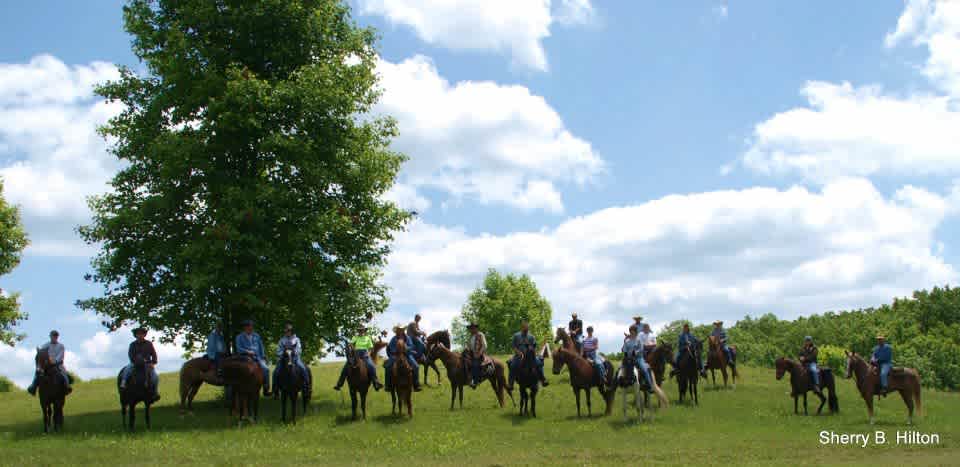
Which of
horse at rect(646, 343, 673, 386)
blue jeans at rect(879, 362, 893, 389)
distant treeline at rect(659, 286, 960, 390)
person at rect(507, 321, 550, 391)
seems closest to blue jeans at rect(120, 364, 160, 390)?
person at rect(507, 321, 550, 391)

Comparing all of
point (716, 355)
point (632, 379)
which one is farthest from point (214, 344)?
point (716, 355)

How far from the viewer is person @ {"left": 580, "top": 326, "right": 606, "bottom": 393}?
28141 millimetres

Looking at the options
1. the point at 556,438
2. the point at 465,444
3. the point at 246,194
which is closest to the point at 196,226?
the point at 246,194

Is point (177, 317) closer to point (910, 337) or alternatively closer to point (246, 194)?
point (246, 194)

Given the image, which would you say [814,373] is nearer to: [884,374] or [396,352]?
[884,374]

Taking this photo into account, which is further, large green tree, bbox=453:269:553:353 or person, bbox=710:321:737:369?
large green tree, bbox=453:269:553:353

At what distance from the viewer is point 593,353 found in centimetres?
2958

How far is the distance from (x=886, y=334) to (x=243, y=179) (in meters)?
78.3

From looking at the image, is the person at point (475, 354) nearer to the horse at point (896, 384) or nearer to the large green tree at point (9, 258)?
the horse at point (896, 384)

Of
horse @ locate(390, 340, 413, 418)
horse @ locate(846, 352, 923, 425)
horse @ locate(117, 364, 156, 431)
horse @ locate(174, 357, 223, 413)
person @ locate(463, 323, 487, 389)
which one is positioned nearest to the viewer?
horse @ locate(117, 364, 156, 431)

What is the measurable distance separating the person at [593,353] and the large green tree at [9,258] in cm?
3684

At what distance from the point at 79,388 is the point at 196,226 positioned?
1725 cm

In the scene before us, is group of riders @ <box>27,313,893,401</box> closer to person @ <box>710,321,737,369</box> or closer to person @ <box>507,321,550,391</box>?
person @ <box>507,321,550,391</box>

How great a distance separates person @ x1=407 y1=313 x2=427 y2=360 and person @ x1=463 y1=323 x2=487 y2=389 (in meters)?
3.84
